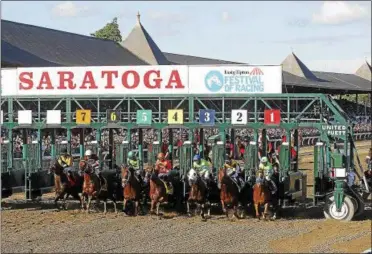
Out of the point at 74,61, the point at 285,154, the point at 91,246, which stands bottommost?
the point at 91,246

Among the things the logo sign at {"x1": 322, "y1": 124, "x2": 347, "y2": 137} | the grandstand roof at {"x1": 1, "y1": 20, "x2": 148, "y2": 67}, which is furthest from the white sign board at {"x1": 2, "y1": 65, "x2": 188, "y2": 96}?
the grandstand roof at {"x1": 1, "y1": 20, "x2": 148, "y2": 67}

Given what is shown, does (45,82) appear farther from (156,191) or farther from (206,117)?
(156,191)

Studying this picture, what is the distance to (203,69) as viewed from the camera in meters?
17.7

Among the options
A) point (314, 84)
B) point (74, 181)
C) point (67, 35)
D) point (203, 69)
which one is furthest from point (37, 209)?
point (314, 84)

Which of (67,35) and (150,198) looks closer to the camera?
A: (150,198)

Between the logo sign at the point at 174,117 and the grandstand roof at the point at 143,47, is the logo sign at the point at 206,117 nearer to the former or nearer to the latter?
the logo sign at the point at 174,117

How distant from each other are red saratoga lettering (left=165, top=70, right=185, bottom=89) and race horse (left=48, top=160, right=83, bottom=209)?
10.8ft

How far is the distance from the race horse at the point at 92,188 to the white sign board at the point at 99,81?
2.89 meters

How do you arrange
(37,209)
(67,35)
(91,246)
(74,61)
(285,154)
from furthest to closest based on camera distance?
(67,35) < (74,61) < (37,209) < (285,154) < (91,246)

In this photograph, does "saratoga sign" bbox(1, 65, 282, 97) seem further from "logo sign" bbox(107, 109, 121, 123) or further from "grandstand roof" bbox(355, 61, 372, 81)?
"grandstand roof" bbox(355, 61, 372, 81)

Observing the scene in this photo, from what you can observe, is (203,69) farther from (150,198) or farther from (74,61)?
(74,61)

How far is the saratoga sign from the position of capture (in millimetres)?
17297

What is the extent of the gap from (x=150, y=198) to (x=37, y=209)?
2.99 metres

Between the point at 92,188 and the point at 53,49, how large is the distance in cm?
2410
